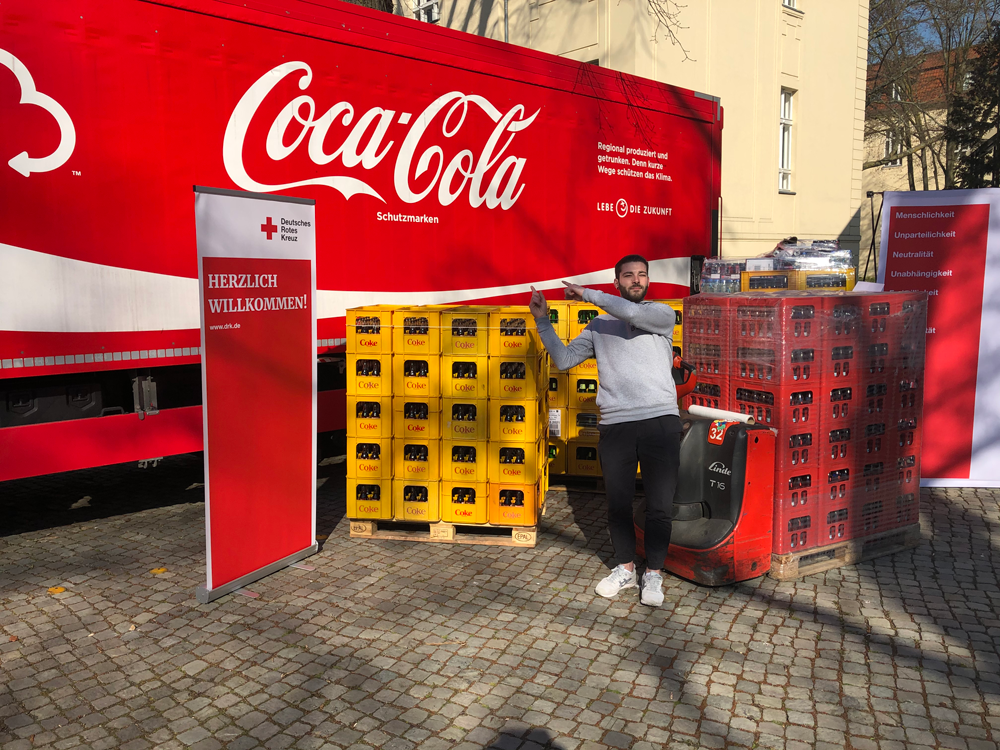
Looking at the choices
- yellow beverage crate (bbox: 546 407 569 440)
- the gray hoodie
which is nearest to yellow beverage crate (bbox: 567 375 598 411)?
yellow beverage crate (bbox: 546 407 569 440)

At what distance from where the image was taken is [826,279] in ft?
20.2

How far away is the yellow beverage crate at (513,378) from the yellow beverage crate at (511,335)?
5 centimetres

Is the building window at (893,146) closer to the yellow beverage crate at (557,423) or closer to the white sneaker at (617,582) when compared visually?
the yellow beverage crate at (557,423)

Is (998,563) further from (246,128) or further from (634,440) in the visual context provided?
(246,128)

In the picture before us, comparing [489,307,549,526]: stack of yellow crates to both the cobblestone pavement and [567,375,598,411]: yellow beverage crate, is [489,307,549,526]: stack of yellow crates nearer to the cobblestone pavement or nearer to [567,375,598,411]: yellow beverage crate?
the cobblestone pavement

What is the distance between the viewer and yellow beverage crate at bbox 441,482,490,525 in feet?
19.4

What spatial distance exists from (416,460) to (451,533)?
63 centimetres

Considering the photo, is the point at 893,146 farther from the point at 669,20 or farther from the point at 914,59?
the point at 669,20

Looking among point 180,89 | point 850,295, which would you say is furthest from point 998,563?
point 180,89

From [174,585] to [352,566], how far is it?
119 centimetres

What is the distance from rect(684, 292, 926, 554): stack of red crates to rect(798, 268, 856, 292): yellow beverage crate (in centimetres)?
58

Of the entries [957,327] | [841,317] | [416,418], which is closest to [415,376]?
[416,418]

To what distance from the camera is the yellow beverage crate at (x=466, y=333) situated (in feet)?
19.1

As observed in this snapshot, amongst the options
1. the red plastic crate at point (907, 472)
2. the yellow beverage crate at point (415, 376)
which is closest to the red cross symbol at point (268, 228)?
the yellow beverage crate at point (415, 376)
